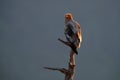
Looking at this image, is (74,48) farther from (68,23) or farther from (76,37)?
(68,23)

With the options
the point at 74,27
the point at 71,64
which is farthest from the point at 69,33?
the point at 71,64

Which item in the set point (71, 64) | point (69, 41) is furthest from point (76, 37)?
point (71, 64)

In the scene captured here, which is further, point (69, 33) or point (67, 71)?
point (69, 33)

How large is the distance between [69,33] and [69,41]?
0.10 metres

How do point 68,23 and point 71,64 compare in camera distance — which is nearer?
point 71,64

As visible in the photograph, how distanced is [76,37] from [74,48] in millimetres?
95

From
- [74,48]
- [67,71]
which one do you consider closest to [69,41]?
[74,48]

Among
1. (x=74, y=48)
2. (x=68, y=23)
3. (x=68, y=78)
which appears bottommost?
(x=68, y=78)

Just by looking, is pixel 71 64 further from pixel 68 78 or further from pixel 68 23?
pixel 68 23

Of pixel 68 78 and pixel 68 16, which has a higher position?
pixel 68 16

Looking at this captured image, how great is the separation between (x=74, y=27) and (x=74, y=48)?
190 millimetres

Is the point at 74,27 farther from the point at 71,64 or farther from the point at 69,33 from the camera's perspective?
the point at 71,64

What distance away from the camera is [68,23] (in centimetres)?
244

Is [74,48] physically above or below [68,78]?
above
